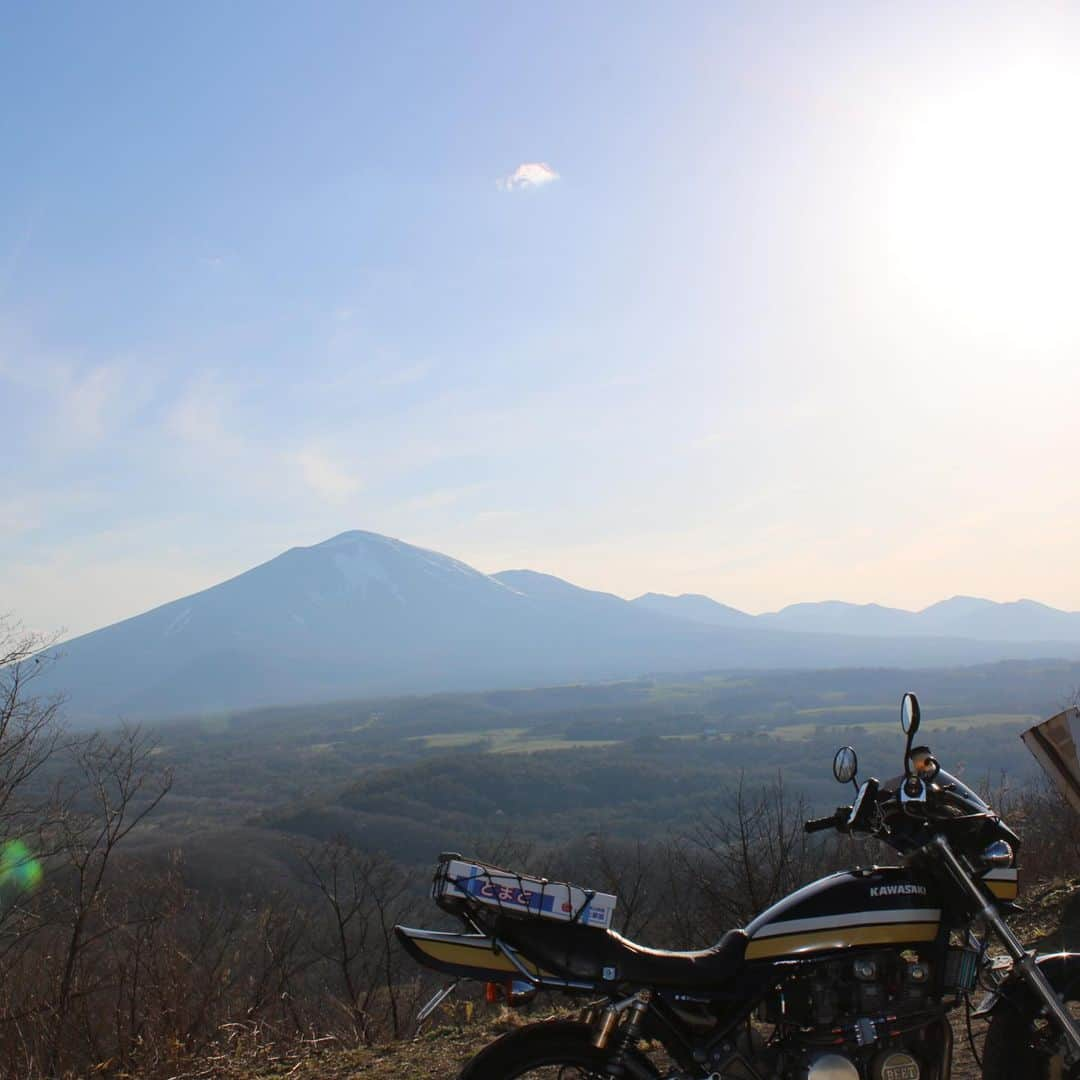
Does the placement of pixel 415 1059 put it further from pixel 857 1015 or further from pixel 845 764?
pixel 845 764

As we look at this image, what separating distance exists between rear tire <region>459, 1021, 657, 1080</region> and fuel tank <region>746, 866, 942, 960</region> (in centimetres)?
68

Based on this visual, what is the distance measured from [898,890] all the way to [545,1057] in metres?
1.52

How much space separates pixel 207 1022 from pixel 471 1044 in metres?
6.13

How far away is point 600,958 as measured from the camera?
3572 mm

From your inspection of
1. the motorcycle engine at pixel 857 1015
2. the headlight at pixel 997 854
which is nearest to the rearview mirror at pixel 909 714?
the headlight at pixel 997 854

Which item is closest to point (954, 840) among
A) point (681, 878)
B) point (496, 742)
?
point (681, 878)

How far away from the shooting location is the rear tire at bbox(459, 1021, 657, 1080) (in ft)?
11.0

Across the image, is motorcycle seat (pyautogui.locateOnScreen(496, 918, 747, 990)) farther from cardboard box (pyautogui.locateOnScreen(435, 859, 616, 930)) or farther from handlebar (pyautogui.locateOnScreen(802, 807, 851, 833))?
handlebar (pyautogui.locateOnScreen(802, 807, 851, 833))

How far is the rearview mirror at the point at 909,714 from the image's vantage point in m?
3.92

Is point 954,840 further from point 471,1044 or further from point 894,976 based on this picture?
point 471,1044

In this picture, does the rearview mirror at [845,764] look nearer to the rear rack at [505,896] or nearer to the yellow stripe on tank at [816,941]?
the yellow stripe on tank at [816,941]

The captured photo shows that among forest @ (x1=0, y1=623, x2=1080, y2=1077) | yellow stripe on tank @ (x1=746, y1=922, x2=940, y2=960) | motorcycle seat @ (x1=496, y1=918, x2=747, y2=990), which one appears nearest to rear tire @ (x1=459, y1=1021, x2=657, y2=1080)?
motorcycle seat @ (x1=496, y1=918, x2=747, y2=990)

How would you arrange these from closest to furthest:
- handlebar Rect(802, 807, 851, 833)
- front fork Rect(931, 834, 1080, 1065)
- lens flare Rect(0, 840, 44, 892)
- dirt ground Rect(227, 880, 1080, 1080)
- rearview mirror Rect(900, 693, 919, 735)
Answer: front fork Rect(931, 834, 1080, 1065), rearview mirror Rect(900, 693, 919, 735), handlebar Rect(802, 807, 851, 833), dirt ground Rect(227, 880, 1080, 1080), lens flare Rect(0, 840, 44, 892)

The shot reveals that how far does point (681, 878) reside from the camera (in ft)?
71.1
